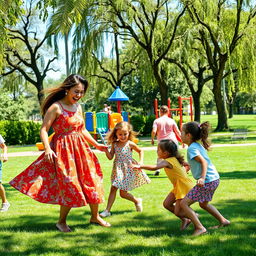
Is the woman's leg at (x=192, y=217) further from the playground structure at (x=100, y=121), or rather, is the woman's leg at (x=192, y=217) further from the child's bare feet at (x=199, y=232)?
the playground structure at (x=100, y=121)

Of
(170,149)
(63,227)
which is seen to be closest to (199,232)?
(170,149)

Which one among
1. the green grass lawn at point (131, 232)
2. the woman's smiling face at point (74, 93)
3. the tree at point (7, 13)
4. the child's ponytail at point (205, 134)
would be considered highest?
the tree at point (7, 13)

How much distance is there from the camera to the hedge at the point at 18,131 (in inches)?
1010

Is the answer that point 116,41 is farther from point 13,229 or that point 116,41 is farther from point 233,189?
point 13,229

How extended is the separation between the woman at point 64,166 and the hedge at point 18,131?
21.2 metres

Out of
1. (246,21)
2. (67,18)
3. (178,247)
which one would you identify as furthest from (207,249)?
(246,21)

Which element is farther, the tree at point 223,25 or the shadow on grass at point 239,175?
the tree at point 223,25

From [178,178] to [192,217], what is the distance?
57cm

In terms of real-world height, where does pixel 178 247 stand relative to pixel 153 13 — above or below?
below

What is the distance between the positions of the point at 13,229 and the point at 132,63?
29023 mm

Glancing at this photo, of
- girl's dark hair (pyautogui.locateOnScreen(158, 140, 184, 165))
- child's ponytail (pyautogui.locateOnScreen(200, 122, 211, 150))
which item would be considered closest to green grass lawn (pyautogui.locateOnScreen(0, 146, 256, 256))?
girl's dark hair (pyautogui.locateOnScreen(158, 140, 184, 165))

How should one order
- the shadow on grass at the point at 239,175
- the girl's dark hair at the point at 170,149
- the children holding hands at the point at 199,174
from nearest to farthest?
the children holding hands at the point at 199,174, the girl's dark hair at the point at 170,149, the shadow on grass at the point at 239,175

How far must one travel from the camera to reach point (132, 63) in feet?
109

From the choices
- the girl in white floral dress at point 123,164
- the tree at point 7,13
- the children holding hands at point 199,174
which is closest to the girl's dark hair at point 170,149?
the children holding hands at point 199,174
